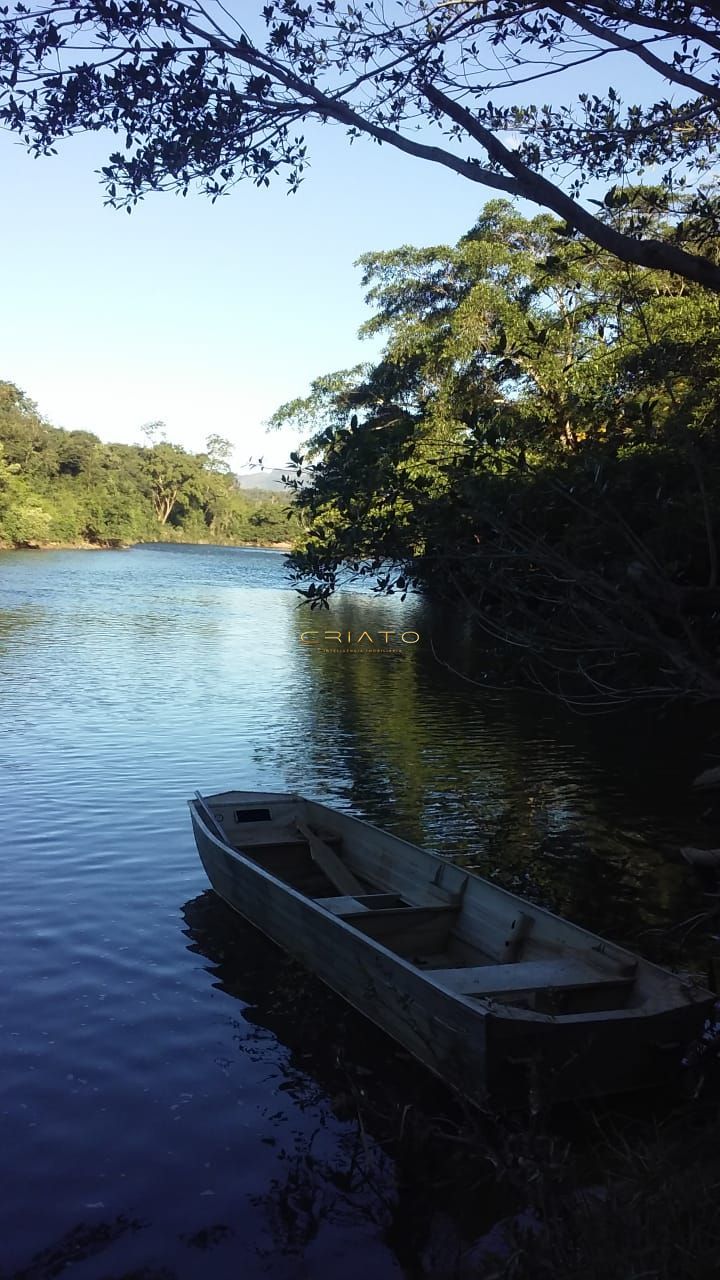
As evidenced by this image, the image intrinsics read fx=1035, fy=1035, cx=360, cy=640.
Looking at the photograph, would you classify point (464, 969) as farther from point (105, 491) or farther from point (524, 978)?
point (105, 491)

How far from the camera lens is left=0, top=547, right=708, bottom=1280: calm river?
471 cm

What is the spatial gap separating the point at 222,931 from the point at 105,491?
8599 centimetres

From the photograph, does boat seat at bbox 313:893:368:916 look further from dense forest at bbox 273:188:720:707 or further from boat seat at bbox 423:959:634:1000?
dense forest at bbox 273:188:720:707

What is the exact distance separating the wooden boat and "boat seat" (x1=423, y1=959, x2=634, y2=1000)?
11 millimetres

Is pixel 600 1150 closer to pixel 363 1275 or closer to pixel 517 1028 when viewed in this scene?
pixel 517 1028

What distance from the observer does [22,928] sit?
26.5 feet

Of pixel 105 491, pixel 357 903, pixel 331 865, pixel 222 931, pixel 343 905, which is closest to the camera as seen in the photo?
pixel 343 905

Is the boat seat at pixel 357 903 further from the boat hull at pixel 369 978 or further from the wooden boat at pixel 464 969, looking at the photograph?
the boat hull at pixel 369 978

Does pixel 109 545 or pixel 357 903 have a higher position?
pixel 109 545

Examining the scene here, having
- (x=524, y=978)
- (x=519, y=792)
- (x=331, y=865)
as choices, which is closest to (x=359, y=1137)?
(x=524, y=978)

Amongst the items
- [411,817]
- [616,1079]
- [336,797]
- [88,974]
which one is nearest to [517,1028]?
[616,1079]

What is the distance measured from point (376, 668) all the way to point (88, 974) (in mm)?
18655

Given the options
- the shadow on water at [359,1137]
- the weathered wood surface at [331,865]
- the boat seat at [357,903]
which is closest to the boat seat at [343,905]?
the boat seat at [357,903]

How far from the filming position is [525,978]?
593 cm
